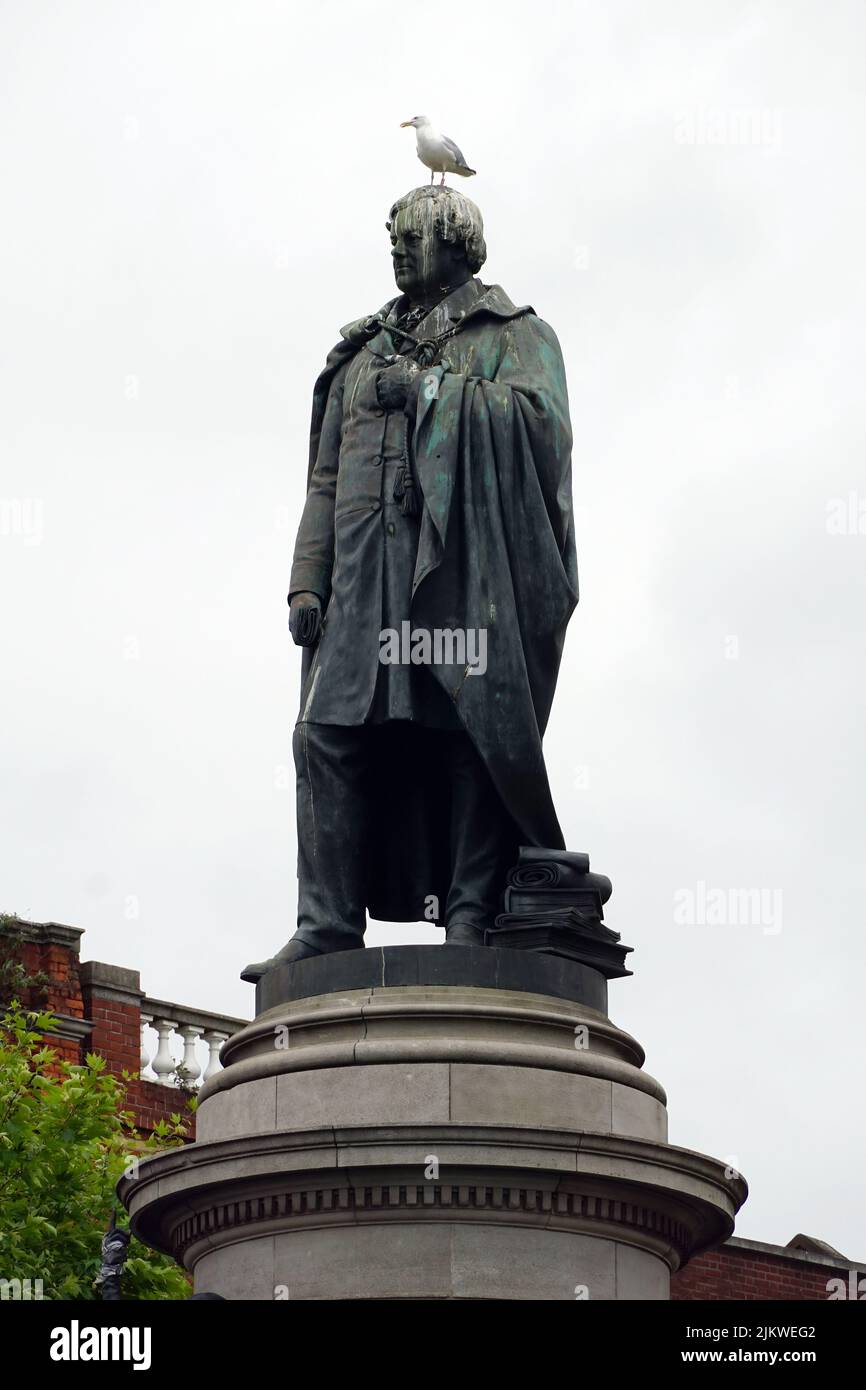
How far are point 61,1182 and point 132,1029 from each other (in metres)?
7.48

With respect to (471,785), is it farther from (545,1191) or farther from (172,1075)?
(172,1075)

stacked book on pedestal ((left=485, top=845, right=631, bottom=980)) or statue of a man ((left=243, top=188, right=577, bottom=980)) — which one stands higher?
statue of a man ((left=243, top=188, right=577, bottom=980))

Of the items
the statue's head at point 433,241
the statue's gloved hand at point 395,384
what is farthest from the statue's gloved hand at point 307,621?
the statue's head at point 433,241

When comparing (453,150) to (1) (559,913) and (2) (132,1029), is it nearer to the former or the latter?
(1) (559,913)

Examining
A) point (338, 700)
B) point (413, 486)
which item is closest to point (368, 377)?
point (413, 486)

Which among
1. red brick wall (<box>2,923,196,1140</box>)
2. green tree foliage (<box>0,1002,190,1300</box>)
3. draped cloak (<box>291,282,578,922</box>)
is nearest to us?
draped cloak (<box>291,282,578,922</box>)

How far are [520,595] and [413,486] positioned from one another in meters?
0.77

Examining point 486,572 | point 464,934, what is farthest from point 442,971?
point 486,572

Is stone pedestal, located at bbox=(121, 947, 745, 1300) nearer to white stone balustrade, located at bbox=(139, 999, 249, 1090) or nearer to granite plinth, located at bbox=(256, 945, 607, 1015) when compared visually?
granite plinth, located at bbox=(256, 945, 607, 1015)

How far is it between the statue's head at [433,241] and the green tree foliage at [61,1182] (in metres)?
8.93

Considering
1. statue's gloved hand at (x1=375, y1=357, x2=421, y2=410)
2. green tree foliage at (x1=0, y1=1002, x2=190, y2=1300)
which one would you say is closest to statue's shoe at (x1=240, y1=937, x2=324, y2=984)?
statue's gloved hand at (x1=375, y1=357, x2=421, y2=410)

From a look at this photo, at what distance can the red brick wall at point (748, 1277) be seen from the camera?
94.6 feet

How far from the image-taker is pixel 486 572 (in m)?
12.7

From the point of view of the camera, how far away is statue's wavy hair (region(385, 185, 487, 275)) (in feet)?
44.0
